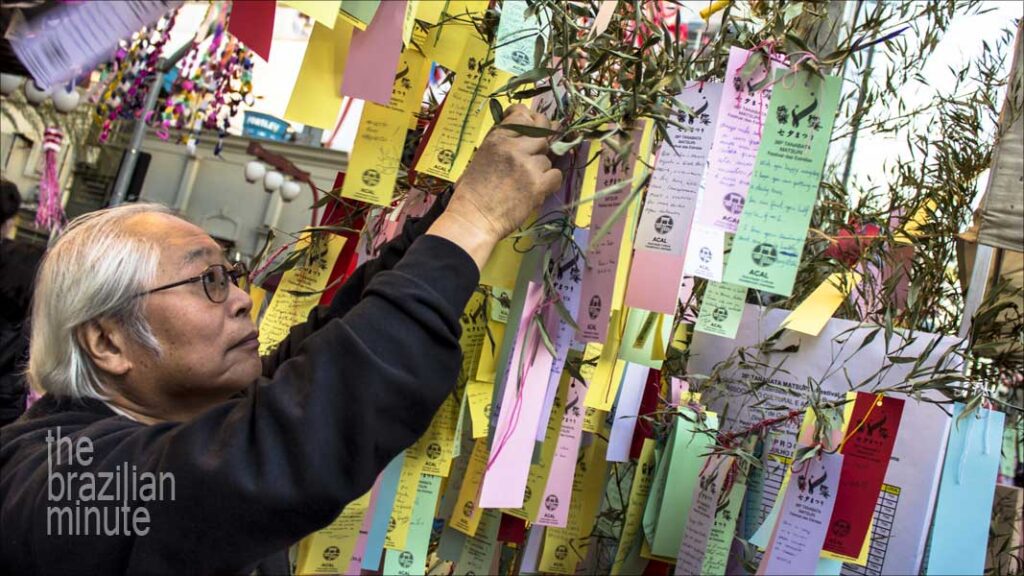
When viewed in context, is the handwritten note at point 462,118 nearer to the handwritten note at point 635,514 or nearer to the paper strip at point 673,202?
the paper strip at point 673,202

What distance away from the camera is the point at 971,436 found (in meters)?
1.41

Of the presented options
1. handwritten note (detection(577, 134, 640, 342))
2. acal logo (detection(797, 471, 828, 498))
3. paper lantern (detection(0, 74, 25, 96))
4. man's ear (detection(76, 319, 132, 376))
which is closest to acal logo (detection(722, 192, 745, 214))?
handwritten note (detection(577, 134, 640, 342))

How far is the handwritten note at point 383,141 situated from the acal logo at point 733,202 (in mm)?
463

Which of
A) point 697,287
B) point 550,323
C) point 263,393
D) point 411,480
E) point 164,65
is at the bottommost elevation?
point 411,480

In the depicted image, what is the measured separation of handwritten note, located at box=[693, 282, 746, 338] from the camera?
156cm

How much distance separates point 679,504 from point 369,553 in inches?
21.5

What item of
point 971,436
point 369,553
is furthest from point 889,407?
point 369,553

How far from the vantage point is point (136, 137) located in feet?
28.1

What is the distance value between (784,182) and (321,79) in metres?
0.60

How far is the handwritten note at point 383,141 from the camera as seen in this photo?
4.37 feet

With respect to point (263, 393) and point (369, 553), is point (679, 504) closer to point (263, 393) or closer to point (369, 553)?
point (369, 553)

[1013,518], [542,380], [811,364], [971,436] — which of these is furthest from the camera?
[1013,518]

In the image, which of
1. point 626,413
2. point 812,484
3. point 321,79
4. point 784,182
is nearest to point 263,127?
point 626,413

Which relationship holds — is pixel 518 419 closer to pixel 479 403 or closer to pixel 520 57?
pixel 479 403
